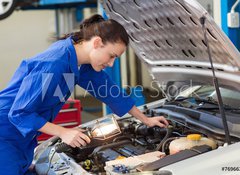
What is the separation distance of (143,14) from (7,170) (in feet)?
3.54

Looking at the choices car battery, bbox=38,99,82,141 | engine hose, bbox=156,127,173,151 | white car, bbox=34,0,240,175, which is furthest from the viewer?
car battery, bbox=38,99,82,141

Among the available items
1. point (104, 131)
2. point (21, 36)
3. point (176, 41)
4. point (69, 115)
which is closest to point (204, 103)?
point (176, 41)

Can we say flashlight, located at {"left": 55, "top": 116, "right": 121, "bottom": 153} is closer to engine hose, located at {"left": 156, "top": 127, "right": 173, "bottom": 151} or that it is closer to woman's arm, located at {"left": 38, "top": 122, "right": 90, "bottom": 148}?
engine hose, located at {"left": 156, "top": 127, "right": 173, "bottom": 151}

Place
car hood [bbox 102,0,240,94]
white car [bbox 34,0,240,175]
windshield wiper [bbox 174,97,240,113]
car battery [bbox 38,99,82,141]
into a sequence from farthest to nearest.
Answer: car battery [bbox 38,99,82,141]
windshield wiper [bbox 174,97,240,113]
car hood [bbox 102,0,240,94]
white car [bbox 34,0,240,175]

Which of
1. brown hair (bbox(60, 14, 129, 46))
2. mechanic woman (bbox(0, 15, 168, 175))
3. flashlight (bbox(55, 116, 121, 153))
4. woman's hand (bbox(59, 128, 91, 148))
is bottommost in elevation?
flashlight (bbox(55, 116, 121, 153))

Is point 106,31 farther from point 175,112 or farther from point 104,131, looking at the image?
point 175,112

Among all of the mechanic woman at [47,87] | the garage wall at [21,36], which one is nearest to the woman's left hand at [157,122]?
the mechanic woman at [47,87]

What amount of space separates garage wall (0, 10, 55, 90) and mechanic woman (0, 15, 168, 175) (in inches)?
249

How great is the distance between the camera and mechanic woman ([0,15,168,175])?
151cm

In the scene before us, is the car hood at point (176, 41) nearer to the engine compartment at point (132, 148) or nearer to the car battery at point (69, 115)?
the engine compartment at point (132, 148)

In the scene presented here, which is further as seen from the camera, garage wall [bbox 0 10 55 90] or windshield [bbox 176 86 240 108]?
garage wall [bbox 0 10 55 90]

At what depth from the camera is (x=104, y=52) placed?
1619 mm

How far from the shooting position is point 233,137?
5.48ft

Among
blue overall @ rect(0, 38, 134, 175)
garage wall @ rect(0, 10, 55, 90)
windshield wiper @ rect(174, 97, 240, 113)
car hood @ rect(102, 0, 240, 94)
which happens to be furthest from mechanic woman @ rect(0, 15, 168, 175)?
garage wall @ rect(0, 10, 55, 90)
